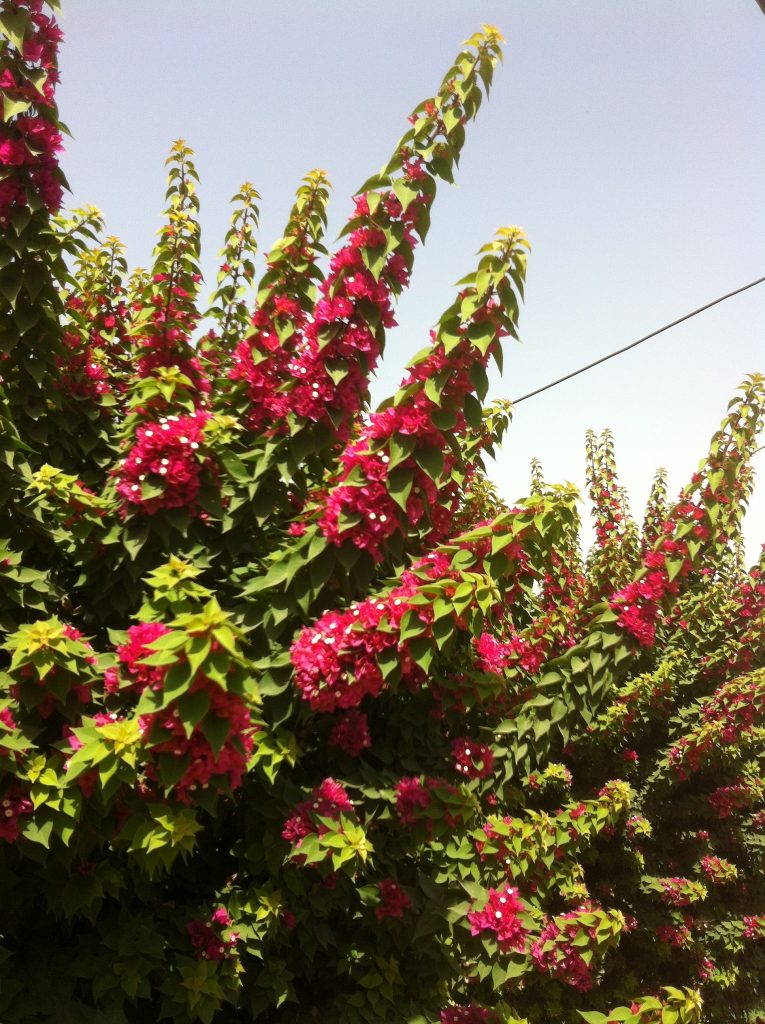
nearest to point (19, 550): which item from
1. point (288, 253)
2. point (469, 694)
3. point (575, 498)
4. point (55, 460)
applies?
point (55, 460)

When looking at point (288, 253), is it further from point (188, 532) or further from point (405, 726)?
point (405, 726)

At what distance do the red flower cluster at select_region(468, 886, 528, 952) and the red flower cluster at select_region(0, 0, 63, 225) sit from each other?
3.54 metres

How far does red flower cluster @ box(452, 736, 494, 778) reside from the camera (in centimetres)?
336

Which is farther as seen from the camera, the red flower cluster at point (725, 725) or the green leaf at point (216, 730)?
the red flower cluster at point (725, 725)

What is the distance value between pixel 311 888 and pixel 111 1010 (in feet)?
2.91

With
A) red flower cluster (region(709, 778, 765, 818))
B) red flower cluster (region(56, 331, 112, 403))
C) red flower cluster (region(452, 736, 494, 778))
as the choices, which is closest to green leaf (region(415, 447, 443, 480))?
red flower cluster (region(452, 736, 494, 778))

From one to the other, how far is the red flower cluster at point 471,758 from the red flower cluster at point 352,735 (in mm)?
483

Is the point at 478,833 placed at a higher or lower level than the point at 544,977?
higher

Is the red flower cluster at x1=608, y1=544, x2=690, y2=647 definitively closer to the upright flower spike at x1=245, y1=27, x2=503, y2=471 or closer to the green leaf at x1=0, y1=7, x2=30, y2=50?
the upright flower spike at x1=245, y1=27, x2=503, y2=471

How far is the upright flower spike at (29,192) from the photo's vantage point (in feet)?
9.44

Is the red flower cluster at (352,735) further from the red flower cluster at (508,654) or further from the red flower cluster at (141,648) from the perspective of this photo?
the red flower cluster at (141,648)

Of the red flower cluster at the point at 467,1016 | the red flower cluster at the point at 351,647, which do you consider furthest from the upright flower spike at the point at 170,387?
the red flower cluster at the point at 467,1016

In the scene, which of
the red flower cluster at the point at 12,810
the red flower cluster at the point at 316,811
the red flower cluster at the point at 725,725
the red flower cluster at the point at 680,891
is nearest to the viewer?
the red flower cluster at the point at 12,810

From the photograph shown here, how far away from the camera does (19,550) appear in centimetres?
302
